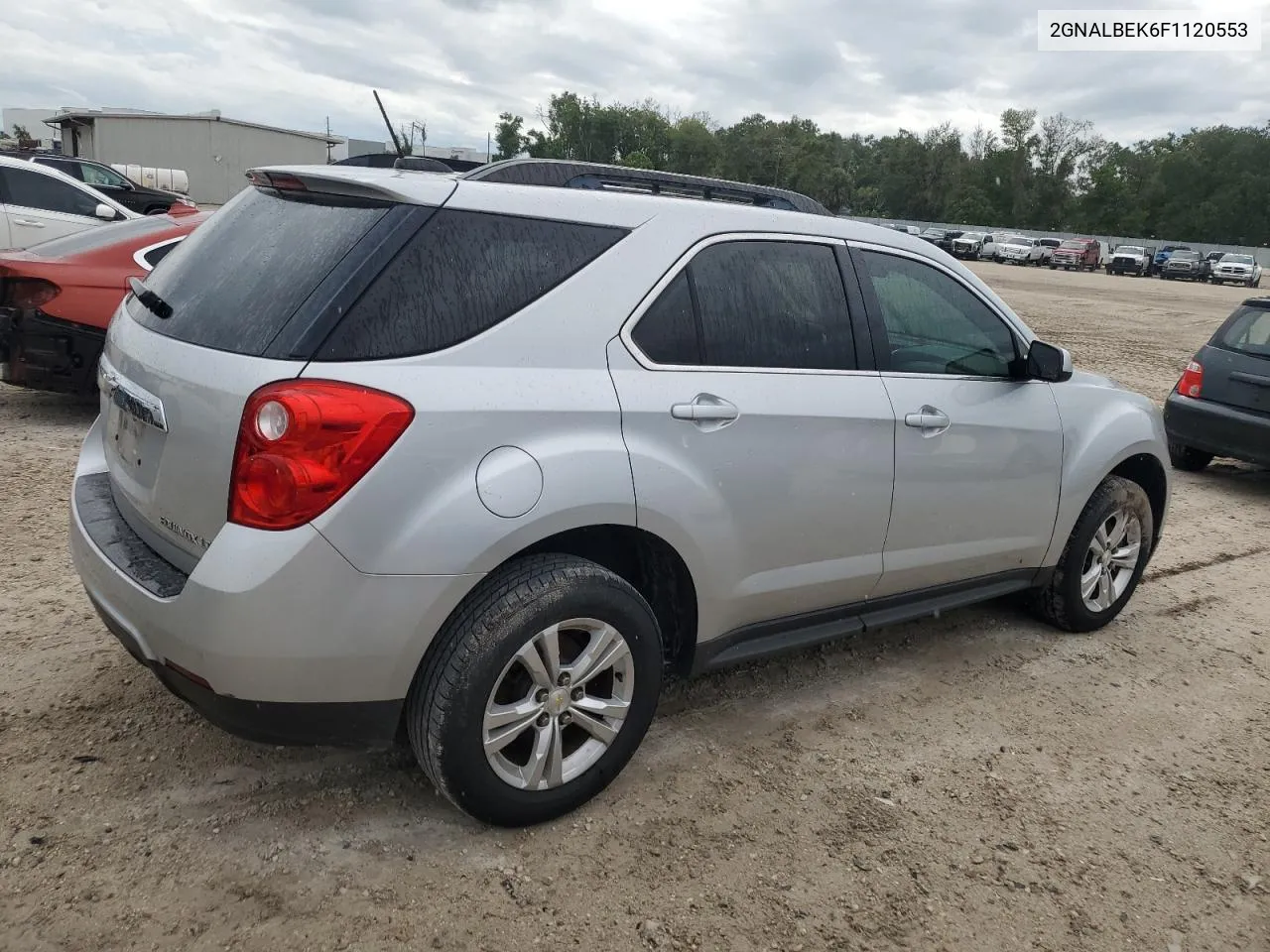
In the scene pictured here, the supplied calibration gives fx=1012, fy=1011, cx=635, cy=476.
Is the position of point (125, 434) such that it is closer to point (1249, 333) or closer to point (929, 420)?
point (929, 420)

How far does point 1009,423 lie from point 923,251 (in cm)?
74

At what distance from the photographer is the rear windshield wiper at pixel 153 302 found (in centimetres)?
288

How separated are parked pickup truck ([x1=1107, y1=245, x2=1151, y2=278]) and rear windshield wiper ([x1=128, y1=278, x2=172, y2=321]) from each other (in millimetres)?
52970

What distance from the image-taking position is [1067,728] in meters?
3.74

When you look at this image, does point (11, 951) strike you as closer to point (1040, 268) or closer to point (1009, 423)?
point (1009, 423)

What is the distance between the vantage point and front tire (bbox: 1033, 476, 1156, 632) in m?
4.45

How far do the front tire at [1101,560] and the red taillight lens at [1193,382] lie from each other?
3832 millimetres

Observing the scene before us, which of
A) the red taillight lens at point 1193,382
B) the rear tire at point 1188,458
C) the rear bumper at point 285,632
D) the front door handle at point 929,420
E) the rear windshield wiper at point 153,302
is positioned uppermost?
the rear windshield wiper at point 153,302

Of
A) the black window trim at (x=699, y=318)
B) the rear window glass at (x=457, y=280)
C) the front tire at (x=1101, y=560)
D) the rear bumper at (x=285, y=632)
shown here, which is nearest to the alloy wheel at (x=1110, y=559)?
the front tire at (x=1101, y=560)

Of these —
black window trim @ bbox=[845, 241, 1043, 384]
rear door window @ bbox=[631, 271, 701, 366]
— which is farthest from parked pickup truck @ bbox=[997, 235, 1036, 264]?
rear door window @ bbox=[631, 271, 701, 366]

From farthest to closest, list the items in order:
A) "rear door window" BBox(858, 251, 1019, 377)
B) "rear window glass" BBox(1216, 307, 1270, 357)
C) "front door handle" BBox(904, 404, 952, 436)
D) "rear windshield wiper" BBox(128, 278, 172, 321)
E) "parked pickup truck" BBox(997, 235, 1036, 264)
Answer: "parked pickup truck" BBox(997, 235, 1036, 264) → "rear window glass" BBox(1216, 307, 1270, 357) → "rear door window" BBox(858, 251, 1019, 377) → "front door handle" BBox(904, 404, 952, 436) → "rear windshield wiper" BBox(128, 278, 172, 321)

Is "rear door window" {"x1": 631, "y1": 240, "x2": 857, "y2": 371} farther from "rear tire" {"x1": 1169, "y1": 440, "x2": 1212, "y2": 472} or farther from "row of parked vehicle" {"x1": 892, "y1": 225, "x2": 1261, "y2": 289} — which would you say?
"row of parked vehicle" {"x1": 892, "y1": 225, "x2": 1261, "y2": 289}

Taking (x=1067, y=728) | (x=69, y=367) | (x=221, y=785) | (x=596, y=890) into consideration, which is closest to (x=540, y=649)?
(x=596, y=890)

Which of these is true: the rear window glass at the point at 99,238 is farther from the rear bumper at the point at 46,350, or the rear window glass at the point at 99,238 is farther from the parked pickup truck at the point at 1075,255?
the parked pickup truck at the point at 1075,255
